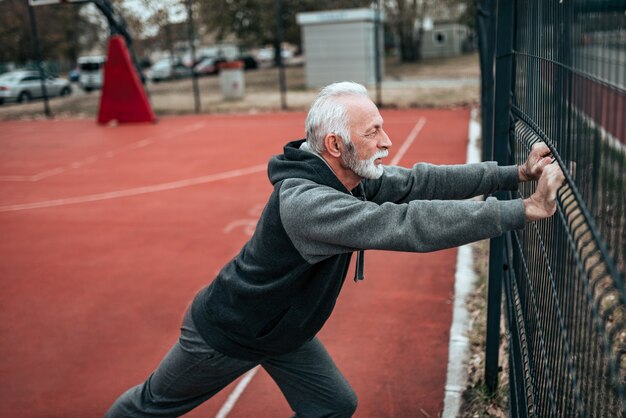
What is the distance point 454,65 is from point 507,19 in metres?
34.8

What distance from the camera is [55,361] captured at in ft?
17.0

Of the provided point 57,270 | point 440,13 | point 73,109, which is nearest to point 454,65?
point 440,13

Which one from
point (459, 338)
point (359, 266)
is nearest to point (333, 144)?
point (359, 266)

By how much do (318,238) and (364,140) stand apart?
42cm

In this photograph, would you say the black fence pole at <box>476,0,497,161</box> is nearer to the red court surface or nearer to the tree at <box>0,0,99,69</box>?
→ the red court surface

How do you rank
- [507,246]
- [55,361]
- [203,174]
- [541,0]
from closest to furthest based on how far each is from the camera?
1. [541,0]
2. [507,246]
3. [55,361]
4. [203,174]

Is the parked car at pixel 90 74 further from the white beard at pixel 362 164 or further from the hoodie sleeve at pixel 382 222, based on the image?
the hoodie sleeve at pixel 382 222

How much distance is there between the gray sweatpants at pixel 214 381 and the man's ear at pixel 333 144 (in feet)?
→ 3.27

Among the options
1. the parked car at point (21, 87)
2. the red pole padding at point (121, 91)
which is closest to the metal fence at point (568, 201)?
the red pole padding at point (121, 91)

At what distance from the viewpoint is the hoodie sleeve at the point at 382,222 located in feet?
7.12

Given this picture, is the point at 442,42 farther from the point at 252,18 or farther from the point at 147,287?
the point at 147,287

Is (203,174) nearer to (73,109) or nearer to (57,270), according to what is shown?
(57,270)

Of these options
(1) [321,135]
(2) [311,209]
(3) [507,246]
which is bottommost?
(3) [507,246]

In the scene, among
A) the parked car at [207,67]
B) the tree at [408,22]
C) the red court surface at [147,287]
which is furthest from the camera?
the parked car at [207,67]
